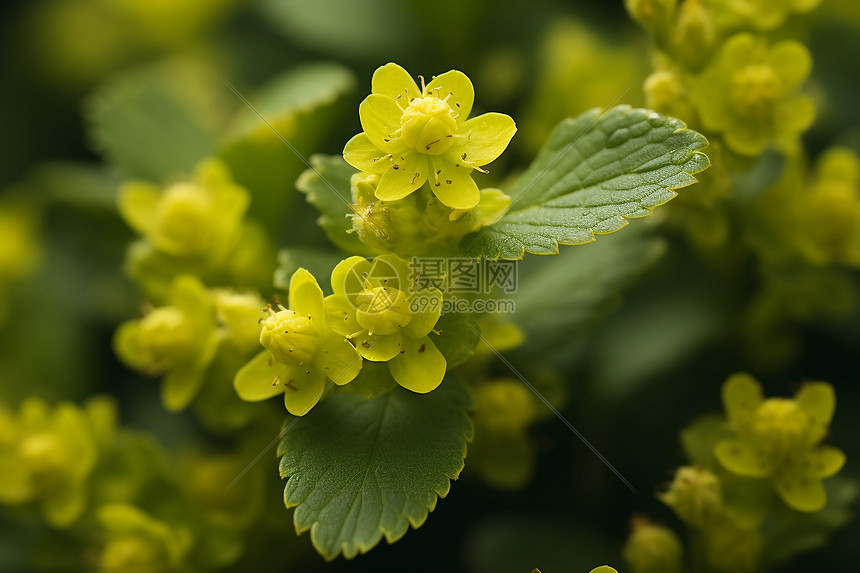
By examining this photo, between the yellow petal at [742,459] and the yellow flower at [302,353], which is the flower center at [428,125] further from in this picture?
the yellow petal at [742,459]

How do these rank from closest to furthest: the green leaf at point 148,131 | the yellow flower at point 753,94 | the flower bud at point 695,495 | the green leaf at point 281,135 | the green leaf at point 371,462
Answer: the green leaf at point 371,462 → the flower bud at point 695,495 → the yellow flower at point 753,94 → the green leaf at point 281,135 → the green leaf at point 148,131

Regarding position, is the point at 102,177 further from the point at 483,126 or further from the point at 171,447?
the point at 483,126

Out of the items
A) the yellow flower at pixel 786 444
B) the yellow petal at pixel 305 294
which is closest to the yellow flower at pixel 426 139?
the yellow petal at pixel 305 294

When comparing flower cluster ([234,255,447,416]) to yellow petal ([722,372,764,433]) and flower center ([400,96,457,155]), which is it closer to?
flower center ([400,96,457,155])

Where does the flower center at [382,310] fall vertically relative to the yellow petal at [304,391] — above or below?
above

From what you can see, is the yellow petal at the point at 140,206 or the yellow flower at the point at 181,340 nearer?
the yellow flower at the point at 181,340

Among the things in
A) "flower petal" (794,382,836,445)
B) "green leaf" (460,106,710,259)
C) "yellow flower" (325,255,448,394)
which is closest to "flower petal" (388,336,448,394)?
"yellow flower" (325,255,448,394)

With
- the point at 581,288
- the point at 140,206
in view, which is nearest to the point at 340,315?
the point at 581,288

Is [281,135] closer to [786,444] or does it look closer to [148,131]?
[148,131]
